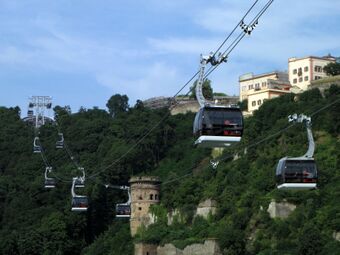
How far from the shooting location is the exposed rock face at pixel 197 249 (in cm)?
6056

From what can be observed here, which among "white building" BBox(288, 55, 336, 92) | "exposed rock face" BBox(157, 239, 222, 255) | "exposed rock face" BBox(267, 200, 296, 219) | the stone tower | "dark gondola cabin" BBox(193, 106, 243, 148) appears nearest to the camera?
"dark gondola cabin" BBox(193, 106, 243, 148)

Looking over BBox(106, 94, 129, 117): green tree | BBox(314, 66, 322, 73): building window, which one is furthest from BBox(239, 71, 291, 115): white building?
BBox(106, 94, 129, 117): green tree

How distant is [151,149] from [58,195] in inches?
406

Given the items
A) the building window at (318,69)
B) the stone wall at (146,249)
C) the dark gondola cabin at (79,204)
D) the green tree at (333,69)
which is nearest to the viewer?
the dark gondola cabin at (79,204)

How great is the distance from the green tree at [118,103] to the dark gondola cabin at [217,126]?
96123mm

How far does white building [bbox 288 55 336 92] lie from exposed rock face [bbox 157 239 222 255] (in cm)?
2494

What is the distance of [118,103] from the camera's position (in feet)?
404

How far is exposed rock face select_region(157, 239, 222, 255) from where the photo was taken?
6056cm

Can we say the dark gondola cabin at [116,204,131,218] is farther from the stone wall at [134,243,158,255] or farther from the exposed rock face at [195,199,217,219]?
the stone wall at [134,243,158,255]

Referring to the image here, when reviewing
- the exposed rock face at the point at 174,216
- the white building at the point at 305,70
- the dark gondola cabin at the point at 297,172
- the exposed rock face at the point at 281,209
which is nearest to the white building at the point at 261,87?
the white building at the point at 305,70

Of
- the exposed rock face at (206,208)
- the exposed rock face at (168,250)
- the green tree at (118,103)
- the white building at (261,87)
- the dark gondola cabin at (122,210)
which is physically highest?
the green tree at (118,103)

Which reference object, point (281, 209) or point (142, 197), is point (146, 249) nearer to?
point (142, 197)

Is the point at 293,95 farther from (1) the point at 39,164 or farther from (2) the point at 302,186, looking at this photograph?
(2) the point at 302,186

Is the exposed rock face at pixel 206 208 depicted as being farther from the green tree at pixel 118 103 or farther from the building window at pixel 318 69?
the green tree at pixel 118 103
